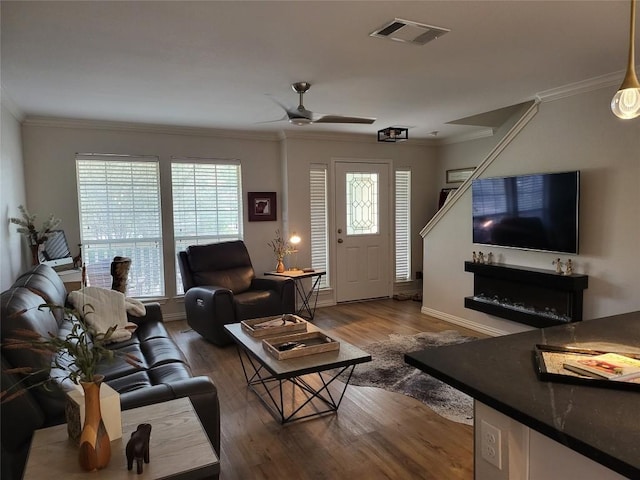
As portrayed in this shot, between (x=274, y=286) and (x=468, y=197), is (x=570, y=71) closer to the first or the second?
(x=468, y=197)

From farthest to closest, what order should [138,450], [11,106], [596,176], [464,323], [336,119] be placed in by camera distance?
1. [464,323]
2. [11,106]
3. [596,176]
4. [336,119]
5. [138,450]

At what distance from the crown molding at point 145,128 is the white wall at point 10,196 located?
0.96 feet

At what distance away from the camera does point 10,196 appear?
3.71 metres

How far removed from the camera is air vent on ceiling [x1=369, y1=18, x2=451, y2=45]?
2328mm

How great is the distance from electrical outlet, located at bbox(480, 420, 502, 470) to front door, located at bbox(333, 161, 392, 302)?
4809 millimetres

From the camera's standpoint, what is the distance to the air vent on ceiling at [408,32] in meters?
2.33

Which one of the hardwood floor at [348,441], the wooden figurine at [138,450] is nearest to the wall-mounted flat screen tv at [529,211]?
the hardwood floor at [348,441]

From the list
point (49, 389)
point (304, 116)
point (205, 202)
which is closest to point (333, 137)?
point (205, 202)

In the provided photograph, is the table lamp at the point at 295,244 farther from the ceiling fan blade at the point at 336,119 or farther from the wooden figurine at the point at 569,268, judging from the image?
the wooden figurine at the point at 569,268

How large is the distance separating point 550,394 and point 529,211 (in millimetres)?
3214

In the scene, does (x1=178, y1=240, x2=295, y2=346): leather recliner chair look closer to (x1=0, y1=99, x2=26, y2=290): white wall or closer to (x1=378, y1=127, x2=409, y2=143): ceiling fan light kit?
(x1=0, y1=99, x2=26, y2=290): white wall

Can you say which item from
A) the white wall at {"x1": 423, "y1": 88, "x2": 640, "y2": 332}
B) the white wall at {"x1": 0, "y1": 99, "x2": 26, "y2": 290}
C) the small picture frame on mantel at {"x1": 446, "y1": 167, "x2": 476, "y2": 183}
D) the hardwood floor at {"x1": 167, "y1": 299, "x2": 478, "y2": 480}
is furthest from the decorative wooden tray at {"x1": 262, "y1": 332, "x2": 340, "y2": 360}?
the small picture frame on mantel at {"x1": 446, "y1": 167, "x2": 476, "y2": 183}

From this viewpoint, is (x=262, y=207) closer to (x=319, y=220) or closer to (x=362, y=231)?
(x=319, y=220)

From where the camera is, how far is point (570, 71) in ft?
10.5
